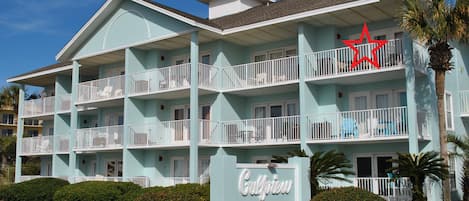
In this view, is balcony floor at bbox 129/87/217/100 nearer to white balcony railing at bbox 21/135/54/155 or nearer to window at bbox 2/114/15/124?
white balcony railing at bbox 21/135/54/155

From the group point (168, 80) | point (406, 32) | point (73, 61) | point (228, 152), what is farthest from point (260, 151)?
point (73, 61)

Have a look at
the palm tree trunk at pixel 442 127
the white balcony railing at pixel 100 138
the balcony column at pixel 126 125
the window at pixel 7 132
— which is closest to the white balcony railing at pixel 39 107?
the white balcony railing at pixel 100 138

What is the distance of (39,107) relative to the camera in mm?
36469

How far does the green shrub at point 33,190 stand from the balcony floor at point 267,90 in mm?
10278

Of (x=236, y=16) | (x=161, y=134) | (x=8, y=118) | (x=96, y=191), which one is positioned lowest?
(x=96, y=191)

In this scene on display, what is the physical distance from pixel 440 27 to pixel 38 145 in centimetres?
2653

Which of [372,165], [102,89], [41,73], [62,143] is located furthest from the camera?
[41,73]

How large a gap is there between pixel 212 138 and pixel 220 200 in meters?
11.9

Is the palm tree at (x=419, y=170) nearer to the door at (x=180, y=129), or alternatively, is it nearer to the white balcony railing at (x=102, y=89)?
the door at (x=180, y=129)

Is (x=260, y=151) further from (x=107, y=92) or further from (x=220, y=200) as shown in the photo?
(x=220, y=200)

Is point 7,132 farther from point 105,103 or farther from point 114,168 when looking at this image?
point 105,103

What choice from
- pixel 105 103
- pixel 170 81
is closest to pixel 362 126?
pixel 170 81

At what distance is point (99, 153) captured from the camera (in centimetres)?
3212

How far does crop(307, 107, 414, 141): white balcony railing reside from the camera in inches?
794
